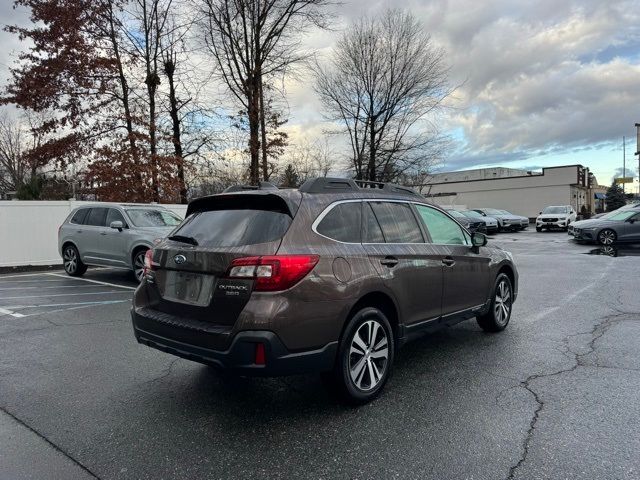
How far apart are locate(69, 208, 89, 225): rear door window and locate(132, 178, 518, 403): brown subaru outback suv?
8673mm

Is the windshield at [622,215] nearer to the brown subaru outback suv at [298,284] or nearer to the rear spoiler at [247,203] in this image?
the brown subaru outback suv at [298,284]

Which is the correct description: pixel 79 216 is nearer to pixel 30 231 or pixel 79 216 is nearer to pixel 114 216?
pixel 114 216

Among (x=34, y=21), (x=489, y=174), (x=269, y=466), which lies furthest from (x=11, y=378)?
(x=489, y=174)

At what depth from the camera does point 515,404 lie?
12.5 feet

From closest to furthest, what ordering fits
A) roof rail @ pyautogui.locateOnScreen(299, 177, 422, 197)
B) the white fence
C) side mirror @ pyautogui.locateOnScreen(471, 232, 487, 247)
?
roof rail @ pyautogui.locateOnScreen(299, 177, 422, 197) → side mirror @ pyautogui.locateOnScreen(471, 232, 487, 247) → the white fence

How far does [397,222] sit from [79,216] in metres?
10.00

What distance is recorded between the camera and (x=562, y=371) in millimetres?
4566

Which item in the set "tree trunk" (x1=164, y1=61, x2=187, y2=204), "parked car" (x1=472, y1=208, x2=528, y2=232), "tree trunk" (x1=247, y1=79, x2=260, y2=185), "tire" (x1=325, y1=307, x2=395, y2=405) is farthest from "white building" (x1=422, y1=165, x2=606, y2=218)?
"tire" (x1=325, y1=307, x2=395, y2=405)

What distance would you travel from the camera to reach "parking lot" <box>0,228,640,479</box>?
2.97m

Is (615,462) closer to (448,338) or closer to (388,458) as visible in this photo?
(388,458)

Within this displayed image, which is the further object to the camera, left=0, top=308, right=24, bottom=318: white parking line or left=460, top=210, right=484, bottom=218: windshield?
left=460, top=210, right=484, bottom=218: windshield

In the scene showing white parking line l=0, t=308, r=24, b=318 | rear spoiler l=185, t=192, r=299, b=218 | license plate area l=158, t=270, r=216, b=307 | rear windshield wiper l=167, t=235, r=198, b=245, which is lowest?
white parking line l=0, t=308, r=24, b=318

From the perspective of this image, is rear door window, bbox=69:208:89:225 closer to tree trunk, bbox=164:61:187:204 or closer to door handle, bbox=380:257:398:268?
tree trunk, bbox=164:61:187:204

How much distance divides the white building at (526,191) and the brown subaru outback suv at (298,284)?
4528cm
